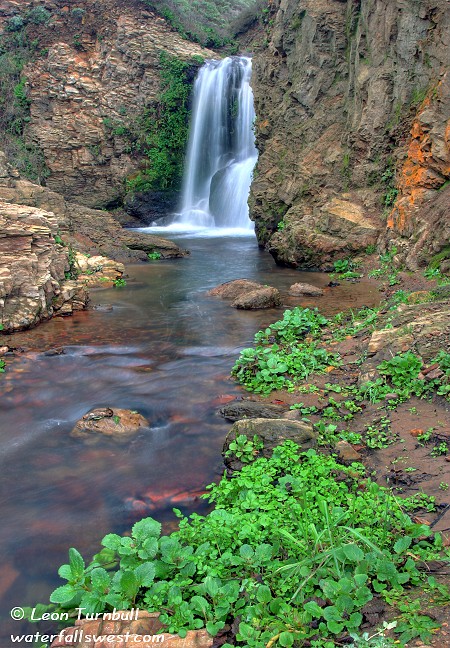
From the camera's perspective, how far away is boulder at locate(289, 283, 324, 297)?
9078mm

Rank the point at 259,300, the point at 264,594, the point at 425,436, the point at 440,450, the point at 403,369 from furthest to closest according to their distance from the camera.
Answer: the point at 259,300
the point at 403,369
the point at 425,436
the point at 440,450
the point at 264,594

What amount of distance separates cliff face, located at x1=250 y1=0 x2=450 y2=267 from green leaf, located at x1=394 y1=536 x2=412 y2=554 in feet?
23.5

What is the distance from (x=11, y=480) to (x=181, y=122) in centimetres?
2234

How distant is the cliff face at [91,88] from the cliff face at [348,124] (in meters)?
10.4

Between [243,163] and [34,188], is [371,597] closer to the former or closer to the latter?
[34,188]

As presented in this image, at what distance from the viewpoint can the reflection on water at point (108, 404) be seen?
3.22 metres

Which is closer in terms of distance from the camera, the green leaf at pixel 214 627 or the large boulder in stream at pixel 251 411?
the green leaf at pixel 214 627

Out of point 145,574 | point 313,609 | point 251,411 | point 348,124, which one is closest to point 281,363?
point 251,411

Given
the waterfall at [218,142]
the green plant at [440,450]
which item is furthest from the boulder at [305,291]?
the waterfall at [218,142]

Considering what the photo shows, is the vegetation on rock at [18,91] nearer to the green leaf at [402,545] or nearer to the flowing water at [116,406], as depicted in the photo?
the flowing water at [116,406]

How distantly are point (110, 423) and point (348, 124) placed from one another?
420 inches

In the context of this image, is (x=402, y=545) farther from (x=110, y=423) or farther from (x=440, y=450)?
(x=110, y=423)

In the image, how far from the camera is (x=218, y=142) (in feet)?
73.4

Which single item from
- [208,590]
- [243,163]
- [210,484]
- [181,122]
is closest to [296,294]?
[210,484]
